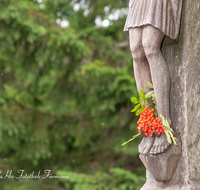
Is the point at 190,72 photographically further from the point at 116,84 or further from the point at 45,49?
the point at 45,49

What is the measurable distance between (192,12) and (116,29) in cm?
376

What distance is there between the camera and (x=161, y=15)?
1588 mm

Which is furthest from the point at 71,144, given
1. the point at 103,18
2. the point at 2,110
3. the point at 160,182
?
the point at 160,182

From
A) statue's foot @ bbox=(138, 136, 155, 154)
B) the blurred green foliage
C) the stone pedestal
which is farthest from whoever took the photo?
the blurred green foliage

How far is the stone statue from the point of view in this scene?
1589 mm

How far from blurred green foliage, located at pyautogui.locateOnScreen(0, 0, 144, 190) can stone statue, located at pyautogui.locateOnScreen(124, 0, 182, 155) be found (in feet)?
6.12

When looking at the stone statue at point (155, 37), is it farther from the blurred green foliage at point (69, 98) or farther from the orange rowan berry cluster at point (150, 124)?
the blurred green foliage at point (69, 98)

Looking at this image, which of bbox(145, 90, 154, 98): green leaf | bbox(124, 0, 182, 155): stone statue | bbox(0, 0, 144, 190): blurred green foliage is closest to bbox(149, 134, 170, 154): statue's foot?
bbox(124, 0, 182, 155): stone statue

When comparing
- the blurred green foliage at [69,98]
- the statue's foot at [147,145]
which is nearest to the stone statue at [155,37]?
the statue's foot at [147,145]

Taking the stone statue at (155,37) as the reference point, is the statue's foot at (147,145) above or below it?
below

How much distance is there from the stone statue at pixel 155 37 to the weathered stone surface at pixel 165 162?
35 mm

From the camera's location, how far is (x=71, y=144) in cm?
533

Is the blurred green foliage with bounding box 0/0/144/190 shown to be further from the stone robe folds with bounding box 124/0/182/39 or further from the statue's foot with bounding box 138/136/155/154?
the stone robe folds with bounding box 124/0/182/39

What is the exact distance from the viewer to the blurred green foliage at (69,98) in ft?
12.1
